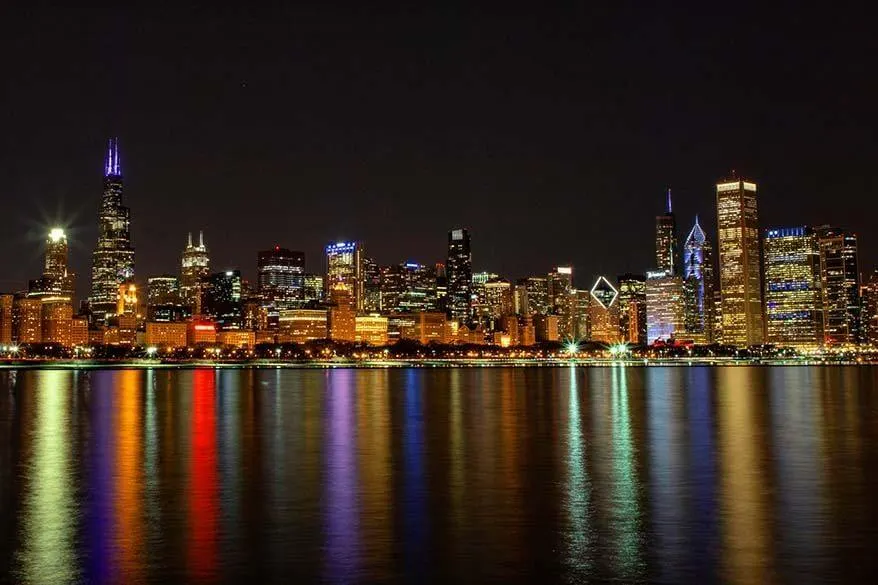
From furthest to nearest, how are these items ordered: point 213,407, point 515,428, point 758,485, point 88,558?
point 213,407, point 515,428, point 758,485, point 88,558

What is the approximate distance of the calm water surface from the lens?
18.6m

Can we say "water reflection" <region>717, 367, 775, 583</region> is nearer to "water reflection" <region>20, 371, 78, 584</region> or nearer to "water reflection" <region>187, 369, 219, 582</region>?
"water reflection" <region>187, 369, 219, 582</region>

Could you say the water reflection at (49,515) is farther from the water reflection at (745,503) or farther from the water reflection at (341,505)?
the water reflection at (745,503)

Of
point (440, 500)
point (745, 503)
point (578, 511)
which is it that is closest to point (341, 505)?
point (440, 500)

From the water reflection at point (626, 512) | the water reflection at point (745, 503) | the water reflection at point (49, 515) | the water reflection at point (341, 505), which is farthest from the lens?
the water reflection at point (341, 505)

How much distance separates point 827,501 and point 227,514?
1616 centimetres

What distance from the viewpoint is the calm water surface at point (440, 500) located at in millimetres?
18625

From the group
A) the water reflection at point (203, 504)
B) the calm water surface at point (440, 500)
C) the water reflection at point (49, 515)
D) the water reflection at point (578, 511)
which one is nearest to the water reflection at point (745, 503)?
the calm water surface at point (440, 500)

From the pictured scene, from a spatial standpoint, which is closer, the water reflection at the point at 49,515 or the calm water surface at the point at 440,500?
the water reflection at the point at 49,515

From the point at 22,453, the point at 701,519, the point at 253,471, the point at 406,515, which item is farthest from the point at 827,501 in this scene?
the point at 22,453

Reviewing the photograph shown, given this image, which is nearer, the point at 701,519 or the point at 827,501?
the point at 701,519

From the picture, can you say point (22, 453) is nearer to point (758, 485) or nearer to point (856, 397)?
point (758, 485)

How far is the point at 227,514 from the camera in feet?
80.2

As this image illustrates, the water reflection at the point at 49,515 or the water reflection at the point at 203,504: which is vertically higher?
the water reflection at the point at 49,515
